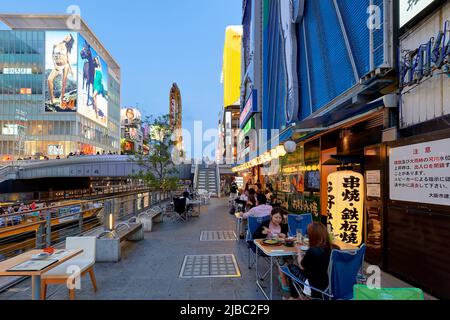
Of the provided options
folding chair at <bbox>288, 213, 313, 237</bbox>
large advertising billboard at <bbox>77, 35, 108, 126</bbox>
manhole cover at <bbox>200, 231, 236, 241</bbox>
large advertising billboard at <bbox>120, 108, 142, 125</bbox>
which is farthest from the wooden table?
large advertising billboard at <bbox>120, 108, 142, 125</bbox>

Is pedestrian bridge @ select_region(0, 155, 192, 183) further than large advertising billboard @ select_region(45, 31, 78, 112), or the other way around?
large advertising billboard @ select_region(45, 31, 78, 112)

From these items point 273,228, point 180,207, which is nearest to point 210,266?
point 273,228

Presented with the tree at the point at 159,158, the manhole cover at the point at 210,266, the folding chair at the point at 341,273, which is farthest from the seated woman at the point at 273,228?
the tree at the point at 159,158

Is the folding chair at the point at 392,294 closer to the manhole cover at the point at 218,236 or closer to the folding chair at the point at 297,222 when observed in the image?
the folding chair at the point at 297,222

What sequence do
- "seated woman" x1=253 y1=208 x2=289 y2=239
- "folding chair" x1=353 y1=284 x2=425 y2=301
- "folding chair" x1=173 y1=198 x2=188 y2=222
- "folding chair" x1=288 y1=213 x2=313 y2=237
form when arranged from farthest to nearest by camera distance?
1. "folding chair" x1=173 y1=198 x2=188 y2=222
2. "folding chair" x1=288 y1=213 x2=313 y2=237
3. "seated woman" x1=253 y1=208 x2=289 y2=239
4. "folding chair" x1=353 y1=284 x2=425 y2=301

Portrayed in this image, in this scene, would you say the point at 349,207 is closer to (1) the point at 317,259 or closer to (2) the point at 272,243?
(2) the point at 272,243

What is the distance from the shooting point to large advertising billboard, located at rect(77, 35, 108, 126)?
63.7 meters

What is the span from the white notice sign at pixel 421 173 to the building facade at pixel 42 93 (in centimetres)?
6040

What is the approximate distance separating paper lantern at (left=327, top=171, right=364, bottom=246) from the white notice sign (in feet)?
1.99

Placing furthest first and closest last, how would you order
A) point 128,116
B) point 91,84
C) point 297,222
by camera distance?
1. point 128,116
2. point 91,84
3. point 297,222

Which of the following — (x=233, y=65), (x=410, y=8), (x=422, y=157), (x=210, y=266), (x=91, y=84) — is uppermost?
(x=91, y=84)

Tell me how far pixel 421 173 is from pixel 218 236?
6.47m

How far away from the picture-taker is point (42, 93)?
5725 cm

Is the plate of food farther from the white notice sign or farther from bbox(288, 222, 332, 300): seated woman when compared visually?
the white notice sign
